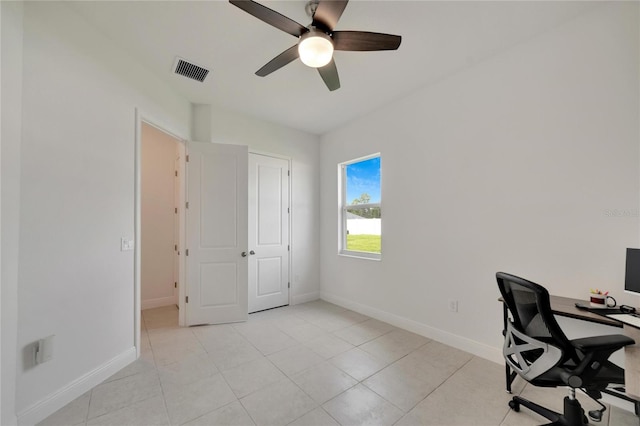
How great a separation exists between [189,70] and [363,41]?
1.91 meters

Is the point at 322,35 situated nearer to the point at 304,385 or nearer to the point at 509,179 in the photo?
the point at 509,179

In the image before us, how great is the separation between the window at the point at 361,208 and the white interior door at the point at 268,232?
3.09 feet

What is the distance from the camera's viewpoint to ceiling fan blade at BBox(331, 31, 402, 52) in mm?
1728

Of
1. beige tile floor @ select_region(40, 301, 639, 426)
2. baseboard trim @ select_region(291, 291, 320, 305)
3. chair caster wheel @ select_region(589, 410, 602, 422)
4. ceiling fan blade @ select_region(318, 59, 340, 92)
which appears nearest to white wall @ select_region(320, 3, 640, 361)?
beige tile floor @ select_region(40, 301, 639, 426)

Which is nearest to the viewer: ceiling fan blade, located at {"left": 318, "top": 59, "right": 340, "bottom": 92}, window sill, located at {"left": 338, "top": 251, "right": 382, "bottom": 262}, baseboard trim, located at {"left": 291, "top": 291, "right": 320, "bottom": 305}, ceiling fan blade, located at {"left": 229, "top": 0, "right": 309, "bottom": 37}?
ceiling fan blade, located at {"left": 229, "top": 0, "right": 309, "bottom": 37}

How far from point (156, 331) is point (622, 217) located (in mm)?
4539

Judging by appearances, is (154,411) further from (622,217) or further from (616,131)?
(616,131)

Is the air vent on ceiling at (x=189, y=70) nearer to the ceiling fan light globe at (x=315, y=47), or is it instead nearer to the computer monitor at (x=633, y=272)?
the ceiling fan light globe at (x=315, y=47)

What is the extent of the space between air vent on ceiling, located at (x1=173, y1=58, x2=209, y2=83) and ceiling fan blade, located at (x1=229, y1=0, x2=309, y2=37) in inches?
54.5

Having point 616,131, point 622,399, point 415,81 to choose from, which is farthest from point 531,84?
point 622,399

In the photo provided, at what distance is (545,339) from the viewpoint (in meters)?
1.49

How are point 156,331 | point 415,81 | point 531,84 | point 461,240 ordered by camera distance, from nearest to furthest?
1. point 531,84
2. point 461,240
3. point 415,81
4. point 156,331

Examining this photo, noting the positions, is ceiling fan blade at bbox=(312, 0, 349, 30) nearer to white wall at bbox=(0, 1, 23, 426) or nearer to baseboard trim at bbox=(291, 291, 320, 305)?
white wall at bbox=(0, 1, 23, 426)

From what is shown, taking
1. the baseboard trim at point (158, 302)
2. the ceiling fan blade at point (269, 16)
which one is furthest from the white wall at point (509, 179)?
the baseboard trim at point (158, 302)
